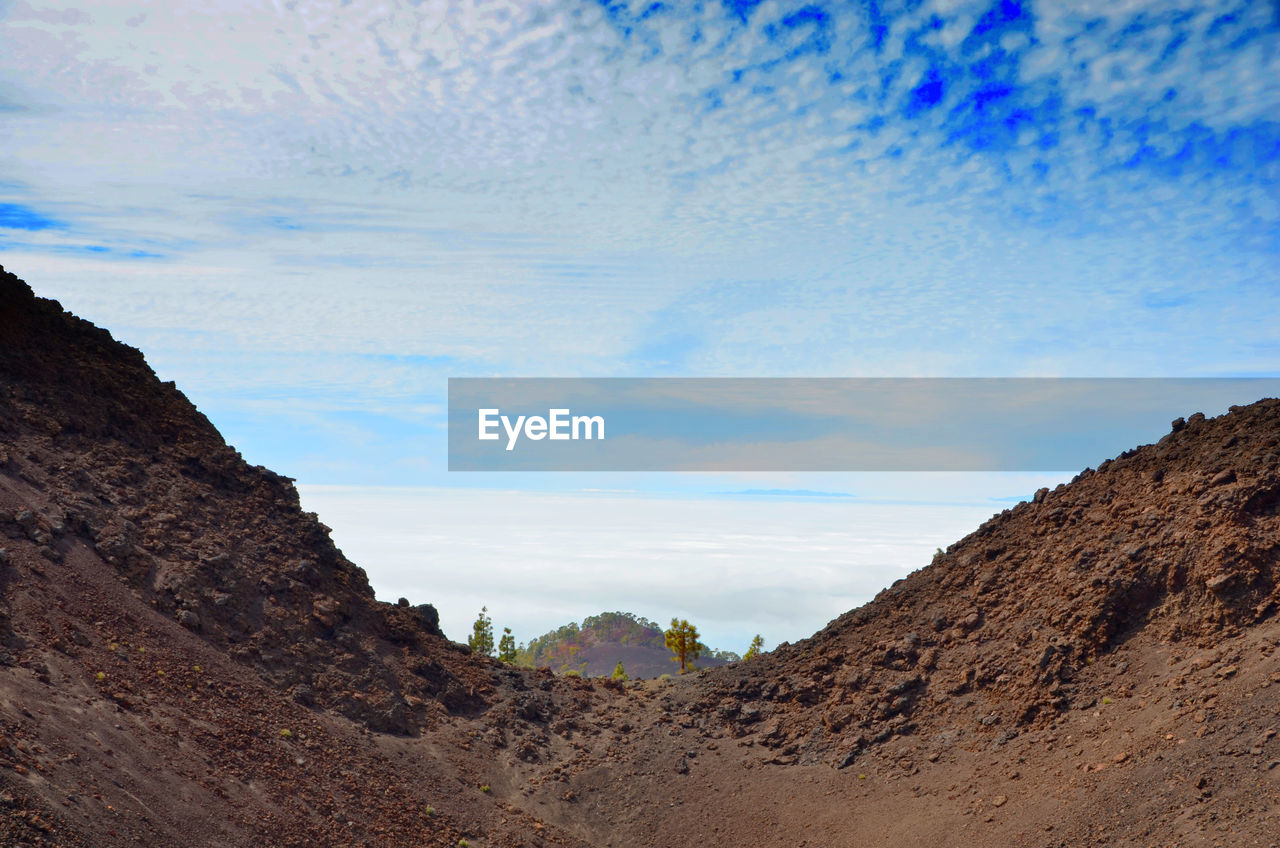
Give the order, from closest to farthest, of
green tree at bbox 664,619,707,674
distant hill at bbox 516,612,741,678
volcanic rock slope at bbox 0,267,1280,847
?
volcanic rock slope at bbox 0,267,1280,847, green tree at bbox 664,619,707,674, distant hill at bbox 516,612,741,678

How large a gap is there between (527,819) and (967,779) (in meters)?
11.5

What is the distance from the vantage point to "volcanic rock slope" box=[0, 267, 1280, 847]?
65.0 feet

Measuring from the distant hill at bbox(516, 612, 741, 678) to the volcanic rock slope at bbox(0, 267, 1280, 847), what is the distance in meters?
95.1

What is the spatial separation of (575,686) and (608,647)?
104m

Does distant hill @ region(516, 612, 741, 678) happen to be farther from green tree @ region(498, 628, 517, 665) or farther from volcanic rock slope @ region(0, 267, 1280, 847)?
volcanic rock slope @ region(0, 267, 1280, 847)

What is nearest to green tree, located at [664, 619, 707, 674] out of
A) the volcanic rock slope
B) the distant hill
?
the volcanic rock slope

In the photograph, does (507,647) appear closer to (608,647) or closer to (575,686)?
(575,686)

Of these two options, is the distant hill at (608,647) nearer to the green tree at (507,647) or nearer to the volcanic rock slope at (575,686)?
Result: the green tree at (507,647)

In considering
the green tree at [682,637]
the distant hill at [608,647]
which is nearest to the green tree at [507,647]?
the green tree at [682,637]

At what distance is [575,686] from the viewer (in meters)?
34.4

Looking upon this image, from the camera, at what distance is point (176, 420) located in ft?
107

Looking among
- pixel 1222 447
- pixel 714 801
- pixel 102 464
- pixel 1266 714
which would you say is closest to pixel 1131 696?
pixel 1266 714

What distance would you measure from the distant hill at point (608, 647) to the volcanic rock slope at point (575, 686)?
95053 millimetres

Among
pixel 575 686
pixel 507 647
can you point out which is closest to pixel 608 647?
pixel 507 647
